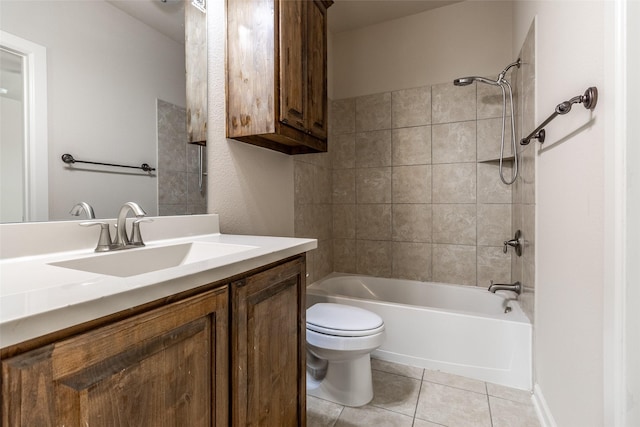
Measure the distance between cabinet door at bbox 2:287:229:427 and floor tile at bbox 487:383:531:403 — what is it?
1509 millimetres

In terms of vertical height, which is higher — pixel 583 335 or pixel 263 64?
pixel 263 64

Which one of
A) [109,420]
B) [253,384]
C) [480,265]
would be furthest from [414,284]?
[109,420]

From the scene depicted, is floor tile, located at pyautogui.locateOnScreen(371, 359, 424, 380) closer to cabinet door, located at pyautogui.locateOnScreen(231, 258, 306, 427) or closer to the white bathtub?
the white bathtub

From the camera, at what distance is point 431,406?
144cm

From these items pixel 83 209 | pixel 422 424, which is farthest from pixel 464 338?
pixel 83 209

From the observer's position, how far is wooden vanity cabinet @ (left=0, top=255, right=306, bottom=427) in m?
0.39

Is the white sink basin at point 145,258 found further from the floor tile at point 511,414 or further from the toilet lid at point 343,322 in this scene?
the floor tile at point 511,414

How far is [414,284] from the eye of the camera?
2.38m

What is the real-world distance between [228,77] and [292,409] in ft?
4.72

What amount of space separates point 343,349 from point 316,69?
4.90 feet

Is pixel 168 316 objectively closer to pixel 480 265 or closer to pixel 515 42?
pixel 480 265

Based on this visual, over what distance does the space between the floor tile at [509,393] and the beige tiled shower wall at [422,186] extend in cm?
79

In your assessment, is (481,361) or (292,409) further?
(481,361)

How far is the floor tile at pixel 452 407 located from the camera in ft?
4.39
